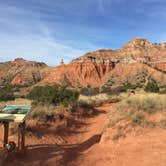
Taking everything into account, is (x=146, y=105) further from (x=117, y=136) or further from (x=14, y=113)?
(x=14, y=113)

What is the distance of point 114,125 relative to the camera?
11.5 meters

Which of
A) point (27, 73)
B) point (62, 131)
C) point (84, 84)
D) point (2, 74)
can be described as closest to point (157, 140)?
point (62, 131)

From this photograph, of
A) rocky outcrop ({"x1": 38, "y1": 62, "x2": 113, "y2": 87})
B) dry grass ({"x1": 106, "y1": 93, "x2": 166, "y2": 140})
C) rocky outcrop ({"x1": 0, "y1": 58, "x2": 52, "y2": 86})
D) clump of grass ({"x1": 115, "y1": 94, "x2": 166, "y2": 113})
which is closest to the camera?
dry grass ({"x1": 106, "y1": 93, "x2": 166, "y2": 140})

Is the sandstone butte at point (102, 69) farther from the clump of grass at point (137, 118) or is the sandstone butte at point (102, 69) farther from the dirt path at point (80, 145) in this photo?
the clump of grass at point (137, 118)

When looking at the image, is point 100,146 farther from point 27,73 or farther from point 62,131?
point 27,73

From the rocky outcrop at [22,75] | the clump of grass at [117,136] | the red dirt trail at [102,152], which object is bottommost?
the red dirt trail at [102,152]

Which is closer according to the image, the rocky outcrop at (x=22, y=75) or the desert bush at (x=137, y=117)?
the desert bush at (x=137, y=117)

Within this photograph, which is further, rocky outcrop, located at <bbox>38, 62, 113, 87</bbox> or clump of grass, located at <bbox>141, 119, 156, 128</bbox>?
rocky outcrop, located at <bbox>38, 62, 113, 87</bbox>

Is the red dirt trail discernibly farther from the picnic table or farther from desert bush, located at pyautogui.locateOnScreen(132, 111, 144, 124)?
desert bush, located at pyautogui.locateOnScreen(132, 111, 144, 124)

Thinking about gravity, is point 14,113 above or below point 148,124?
→ above

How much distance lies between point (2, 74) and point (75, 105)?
100450 millimetres

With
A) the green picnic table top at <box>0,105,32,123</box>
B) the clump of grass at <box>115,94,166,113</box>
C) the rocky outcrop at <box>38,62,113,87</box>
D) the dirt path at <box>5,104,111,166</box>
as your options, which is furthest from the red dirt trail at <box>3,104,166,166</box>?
the rocky outcrop at <box>38,62,113,87</box>

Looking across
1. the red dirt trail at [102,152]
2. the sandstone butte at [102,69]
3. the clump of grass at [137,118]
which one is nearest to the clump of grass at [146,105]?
the clump of grass at [137,118]

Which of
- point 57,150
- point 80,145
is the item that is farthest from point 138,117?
point 57,150
